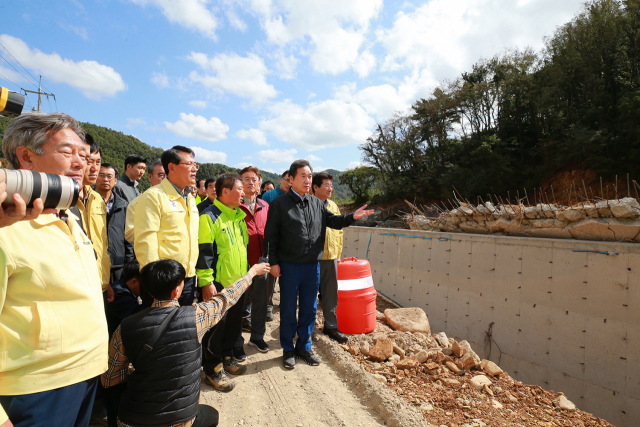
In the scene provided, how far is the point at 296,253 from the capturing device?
3533 millimetres

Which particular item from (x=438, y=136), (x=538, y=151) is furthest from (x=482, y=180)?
(x=438, y=136)

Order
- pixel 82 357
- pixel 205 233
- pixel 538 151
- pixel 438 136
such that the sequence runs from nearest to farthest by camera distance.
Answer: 1. pixel 82 357
2. pixel 205 233
3. pixel 538 151
4. pixel 438 136

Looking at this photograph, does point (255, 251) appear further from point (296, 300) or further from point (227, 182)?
point (227, 182)

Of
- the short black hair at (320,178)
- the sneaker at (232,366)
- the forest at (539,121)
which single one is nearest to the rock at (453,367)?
the sneaker at (232,366)

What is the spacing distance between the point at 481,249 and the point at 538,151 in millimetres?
21060

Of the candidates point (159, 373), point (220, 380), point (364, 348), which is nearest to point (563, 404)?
point (364, 348)

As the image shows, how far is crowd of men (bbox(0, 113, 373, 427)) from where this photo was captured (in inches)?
45.4

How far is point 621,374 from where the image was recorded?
4270 mm

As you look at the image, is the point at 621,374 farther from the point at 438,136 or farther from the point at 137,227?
the point at 438,136

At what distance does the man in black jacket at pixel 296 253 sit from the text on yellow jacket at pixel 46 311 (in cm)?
220

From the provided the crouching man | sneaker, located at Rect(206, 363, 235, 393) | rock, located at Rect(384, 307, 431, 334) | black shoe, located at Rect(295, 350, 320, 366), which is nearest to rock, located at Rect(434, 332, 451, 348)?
rock, located at Rect(384, 307, 431, 334)

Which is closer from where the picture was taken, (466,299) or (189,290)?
(189,290)

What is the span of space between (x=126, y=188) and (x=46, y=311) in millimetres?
3573

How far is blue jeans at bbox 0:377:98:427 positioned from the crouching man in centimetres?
38
